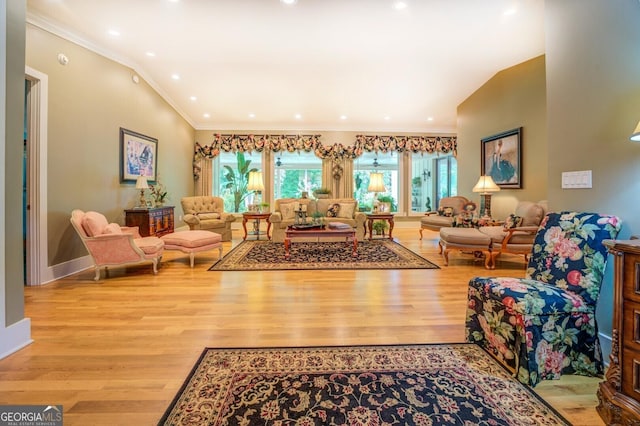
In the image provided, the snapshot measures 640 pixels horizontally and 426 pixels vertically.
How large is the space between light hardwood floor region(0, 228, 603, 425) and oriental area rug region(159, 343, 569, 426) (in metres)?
0.12

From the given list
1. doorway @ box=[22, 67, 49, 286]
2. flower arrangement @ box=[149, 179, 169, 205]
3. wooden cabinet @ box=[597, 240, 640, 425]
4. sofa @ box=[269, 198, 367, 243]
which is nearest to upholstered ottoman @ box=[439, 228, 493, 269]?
sofa @ box=[269, 198, 367, 243]

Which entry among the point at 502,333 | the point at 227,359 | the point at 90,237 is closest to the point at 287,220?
the point at 90,237

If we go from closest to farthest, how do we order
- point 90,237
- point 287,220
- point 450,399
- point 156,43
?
point 450,399, point 90,237, point 156,43, point 287,220

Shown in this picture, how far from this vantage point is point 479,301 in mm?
1977

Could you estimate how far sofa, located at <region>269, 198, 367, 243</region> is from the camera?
6172 mm

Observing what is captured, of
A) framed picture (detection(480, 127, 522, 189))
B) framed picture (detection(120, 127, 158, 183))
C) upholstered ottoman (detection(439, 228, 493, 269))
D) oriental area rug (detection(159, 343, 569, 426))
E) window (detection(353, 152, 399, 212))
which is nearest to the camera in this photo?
oriental area rug (detection(159, 343, 569, 426))

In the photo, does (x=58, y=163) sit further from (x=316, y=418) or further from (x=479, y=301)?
(x=479, y=301)

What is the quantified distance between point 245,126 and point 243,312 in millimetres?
6633

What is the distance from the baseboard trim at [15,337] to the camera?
1881mm

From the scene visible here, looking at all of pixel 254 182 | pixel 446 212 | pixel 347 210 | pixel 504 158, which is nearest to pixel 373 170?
pixel 347 210

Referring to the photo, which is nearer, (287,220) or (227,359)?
(227,359)

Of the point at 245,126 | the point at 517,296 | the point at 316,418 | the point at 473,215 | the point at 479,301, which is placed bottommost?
the point at 316,418

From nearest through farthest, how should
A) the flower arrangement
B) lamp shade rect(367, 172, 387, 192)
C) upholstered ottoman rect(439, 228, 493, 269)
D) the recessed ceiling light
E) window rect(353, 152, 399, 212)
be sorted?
the recessed ceiling light → upholstered ottoman rect(439, 228, 493, 269) → the flower arrangement → lamp shade rect(367, 172, 387, 192) → window rect(353, 152, 399, 212)

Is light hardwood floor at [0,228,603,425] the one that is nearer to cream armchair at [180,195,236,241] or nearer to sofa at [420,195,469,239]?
cream armchair at [180,195,236,241]
